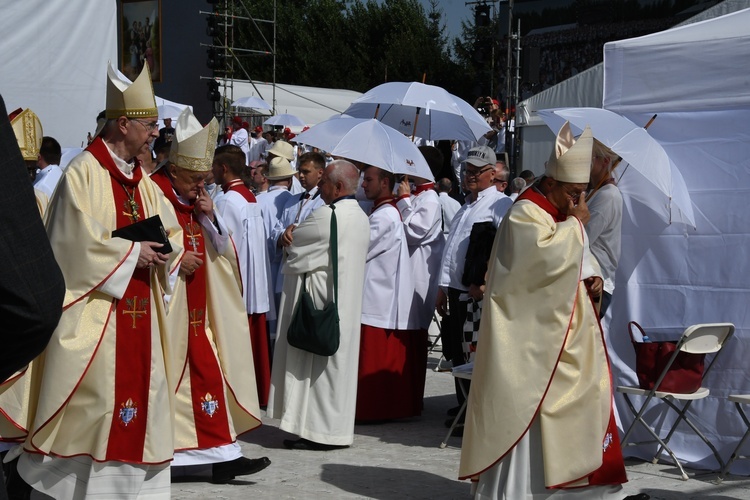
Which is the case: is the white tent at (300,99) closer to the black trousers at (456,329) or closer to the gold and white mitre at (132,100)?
the black trousers at (456,329)

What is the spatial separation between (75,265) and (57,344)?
1.25 ft

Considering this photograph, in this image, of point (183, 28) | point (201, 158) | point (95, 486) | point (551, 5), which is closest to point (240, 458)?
point (95, 486)

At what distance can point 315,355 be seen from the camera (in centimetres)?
725

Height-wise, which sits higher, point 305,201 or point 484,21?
point 484,21

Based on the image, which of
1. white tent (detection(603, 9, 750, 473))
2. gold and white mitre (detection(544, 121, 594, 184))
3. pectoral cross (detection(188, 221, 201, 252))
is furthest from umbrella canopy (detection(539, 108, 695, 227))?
pectoral cross (detection(188, 221, 201, 252))

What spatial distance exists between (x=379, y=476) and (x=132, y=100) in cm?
270

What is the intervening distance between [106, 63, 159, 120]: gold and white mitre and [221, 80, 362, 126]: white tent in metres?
24.8

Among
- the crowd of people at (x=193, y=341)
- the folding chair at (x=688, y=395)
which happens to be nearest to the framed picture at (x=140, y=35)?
the crowd of people at (x=193, y=341)

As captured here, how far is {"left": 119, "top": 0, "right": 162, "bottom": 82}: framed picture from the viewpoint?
85.0 feet

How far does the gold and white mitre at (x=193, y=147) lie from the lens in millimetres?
5853

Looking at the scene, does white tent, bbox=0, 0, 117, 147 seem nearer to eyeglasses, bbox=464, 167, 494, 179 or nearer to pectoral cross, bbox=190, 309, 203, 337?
eyeglasses, bbox=464, 167, 494, 179

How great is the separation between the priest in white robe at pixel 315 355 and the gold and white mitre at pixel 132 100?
77.1 inches

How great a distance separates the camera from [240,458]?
6.27 m

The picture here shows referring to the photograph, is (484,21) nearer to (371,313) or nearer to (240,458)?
(371,313)
